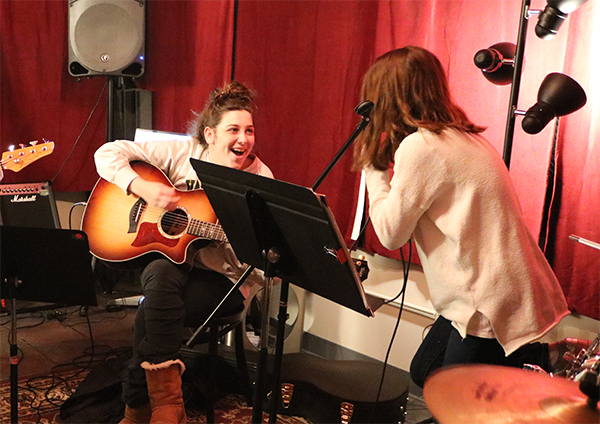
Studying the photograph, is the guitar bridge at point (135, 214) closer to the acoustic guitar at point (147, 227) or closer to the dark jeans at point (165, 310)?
the acoustic guitar at point (147, 227)

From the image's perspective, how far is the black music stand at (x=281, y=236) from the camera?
4.38 feet

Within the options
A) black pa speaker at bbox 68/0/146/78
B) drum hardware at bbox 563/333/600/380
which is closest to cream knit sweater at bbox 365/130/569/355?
drum hardware at bbox 563/333/600/380

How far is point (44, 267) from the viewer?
1.78 meters

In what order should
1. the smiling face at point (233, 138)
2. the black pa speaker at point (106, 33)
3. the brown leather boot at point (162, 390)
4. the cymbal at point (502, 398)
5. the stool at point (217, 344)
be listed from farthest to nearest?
the black pa speaker at point (106, 33), the smiling face at point (233, 138), the stool at point (217, 344), the brown leather boot at point (162, 390), the cymbal at point (502, 398)

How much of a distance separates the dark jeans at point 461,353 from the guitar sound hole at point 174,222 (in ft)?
3.46

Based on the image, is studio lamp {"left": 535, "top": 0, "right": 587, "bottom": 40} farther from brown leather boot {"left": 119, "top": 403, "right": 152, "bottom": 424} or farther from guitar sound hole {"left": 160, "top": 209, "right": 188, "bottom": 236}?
brown leather boot {"left": 119, "top": 403, "right": 152, "bottom": 424}

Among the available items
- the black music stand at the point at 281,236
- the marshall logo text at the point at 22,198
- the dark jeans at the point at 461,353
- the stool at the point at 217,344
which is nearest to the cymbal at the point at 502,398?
the black music stand at the point at 281,236

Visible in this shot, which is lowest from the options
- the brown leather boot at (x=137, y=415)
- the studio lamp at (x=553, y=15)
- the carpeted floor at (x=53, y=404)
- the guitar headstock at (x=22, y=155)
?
the carpeted floor at (x=53, y=404)

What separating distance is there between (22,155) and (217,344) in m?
1.20

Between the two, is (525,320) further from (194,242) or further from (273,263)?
(194,242)

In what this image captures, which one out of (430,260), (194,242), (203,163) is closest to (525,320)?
(430,260)

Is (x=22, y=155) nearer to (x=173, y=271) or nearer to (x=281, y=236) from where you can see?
(x=173, y=271)

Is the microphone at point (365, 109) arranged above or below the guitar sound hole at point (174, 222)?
above

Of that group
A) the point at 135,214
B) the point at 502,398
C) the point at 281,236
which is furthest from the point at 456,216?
the point at 135,214
